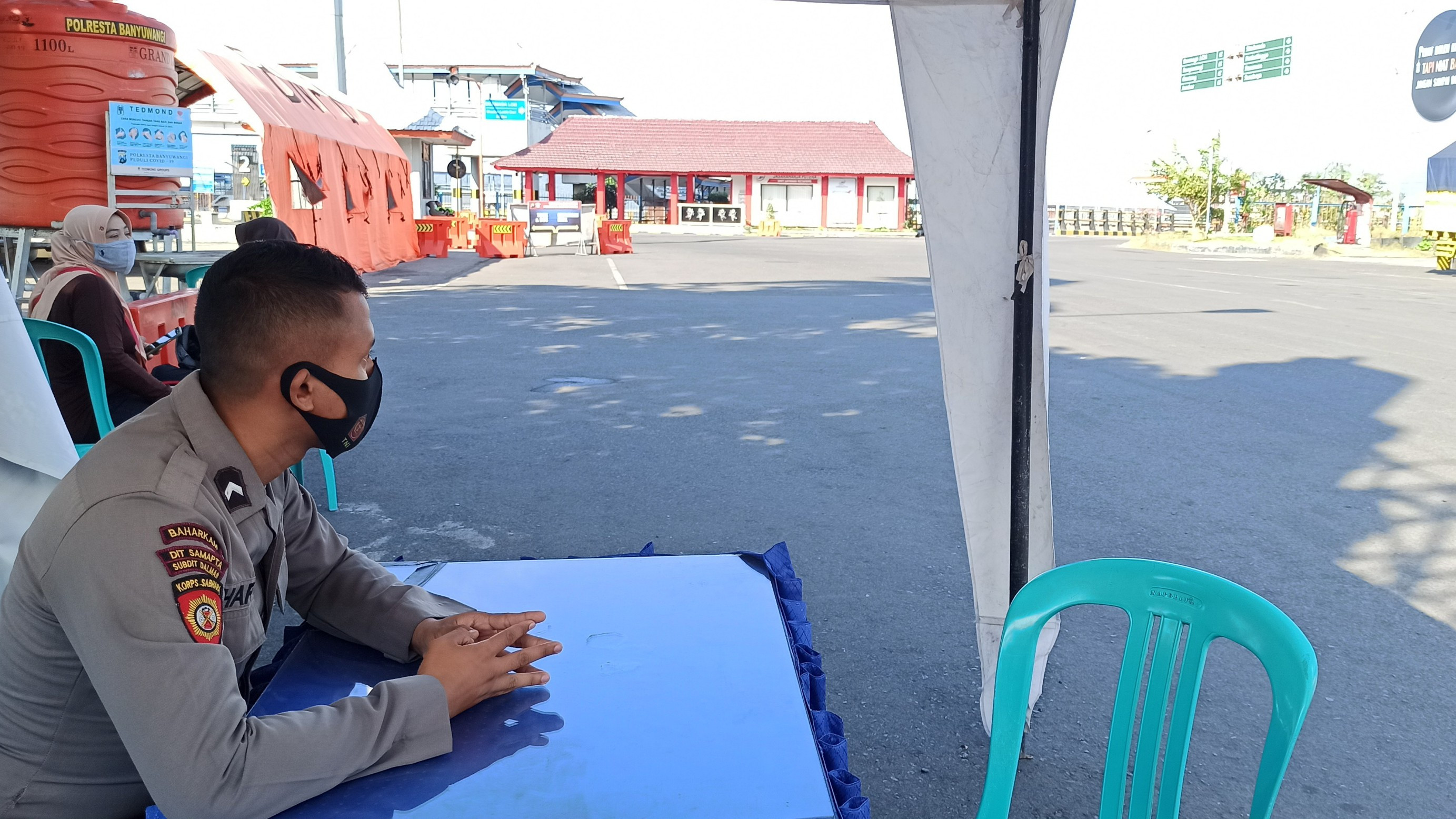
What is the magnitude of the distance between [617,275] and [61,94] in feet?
38.2

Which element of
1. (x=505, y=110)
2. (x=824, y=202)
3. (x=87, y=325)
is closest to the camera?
(x=87, y=325)

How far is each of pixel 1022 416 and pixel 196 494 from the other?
80.1 inches

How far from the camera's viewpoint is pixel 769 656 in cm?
185

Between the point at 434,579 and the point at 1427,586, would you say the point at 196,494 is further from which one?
the point at 1427,586

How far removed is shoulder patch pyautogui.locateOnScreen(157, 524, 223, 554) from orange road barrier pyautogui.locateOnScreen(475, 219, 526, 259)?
24.1 metres

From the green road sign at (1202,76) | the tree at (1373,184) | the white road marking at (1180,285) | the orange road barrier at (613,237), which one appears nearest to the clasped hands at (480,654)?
the white road marking at (1180,285)

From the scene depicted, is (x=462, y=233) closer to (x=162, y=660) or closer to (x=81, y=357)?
(x=81, y=357)

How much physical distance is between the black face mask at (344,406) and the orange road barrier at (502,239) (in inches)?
940

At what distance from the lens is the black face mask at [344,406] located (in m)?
1.68

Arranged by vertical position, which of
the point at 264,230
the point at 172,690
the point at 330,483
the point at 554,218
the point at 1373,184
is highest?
the point at 1373,184

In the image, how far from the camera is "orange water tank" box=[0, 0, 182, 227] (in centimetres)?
888

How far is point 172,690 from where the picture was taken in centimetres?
140

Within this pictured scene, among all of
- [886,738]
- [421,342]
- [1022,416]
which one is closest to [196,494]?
[1022,416]

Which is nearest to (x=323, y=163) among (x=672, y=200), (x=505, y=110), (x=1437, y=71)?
(x=505, y=110)
